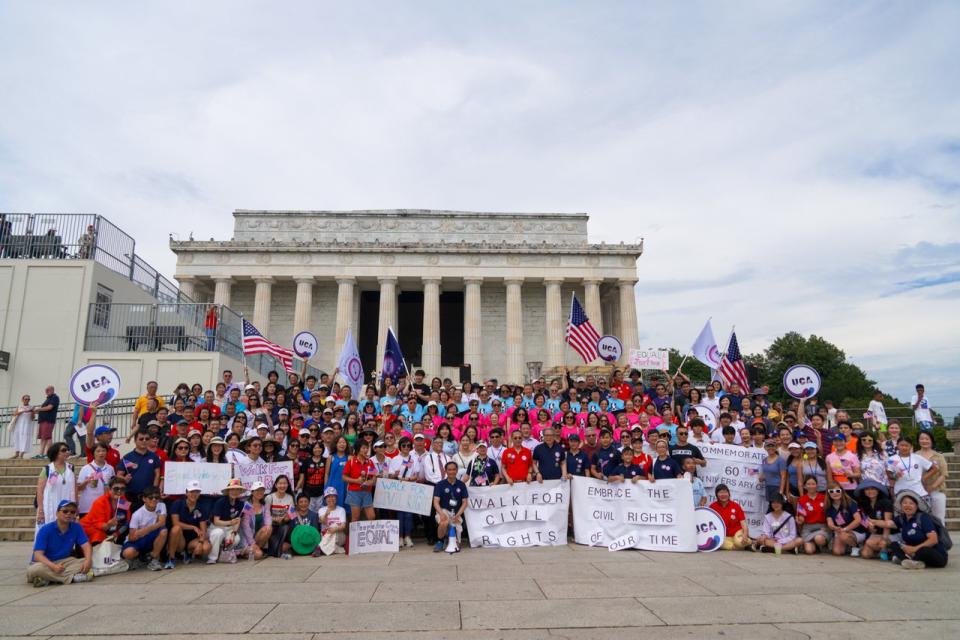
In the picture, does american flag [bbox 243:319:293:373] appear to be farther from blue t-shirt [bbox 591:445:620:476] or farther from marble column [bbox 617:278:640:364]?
marble column [bbox 617:278:640:364]

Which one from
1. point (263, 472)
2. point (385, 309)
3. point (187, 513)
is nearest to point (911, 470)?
point (263, 472)

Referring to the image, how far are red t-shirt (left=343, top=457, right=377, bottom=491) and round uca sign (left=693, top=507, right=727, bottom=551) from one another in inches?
218

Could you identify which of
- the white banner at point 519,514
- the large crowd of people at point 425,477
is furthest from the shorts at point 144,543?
the white banner at point 519,514

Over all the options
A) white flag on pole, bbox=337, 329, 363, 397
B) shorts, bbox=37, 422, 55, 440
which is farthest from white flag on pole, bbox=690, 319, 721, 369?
shorts, bbox=37, 422, 55, 440

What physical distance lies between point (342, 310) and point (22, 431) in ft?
105

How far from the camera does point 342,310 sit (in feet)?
155

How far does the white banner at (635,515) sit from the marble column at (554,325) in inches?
1466

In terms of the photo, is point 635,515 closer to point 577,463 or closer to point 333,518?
point 577,463

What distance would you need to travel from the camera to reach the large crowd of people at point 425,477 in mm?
8477

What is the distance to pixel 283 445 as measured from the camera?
11273 mm

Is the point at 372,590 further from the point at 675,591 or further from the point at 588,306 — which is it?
the point at 588,306

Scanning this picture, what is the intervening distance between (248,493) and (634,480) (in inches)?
257

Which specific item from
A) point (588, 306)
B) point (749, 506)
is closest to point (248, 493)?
point (749, 506)

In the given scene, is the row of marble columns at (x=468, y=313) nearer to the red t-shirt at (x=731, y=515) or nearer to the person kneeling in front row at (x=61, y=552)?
the red t-shirt at (x=731, y=515)
